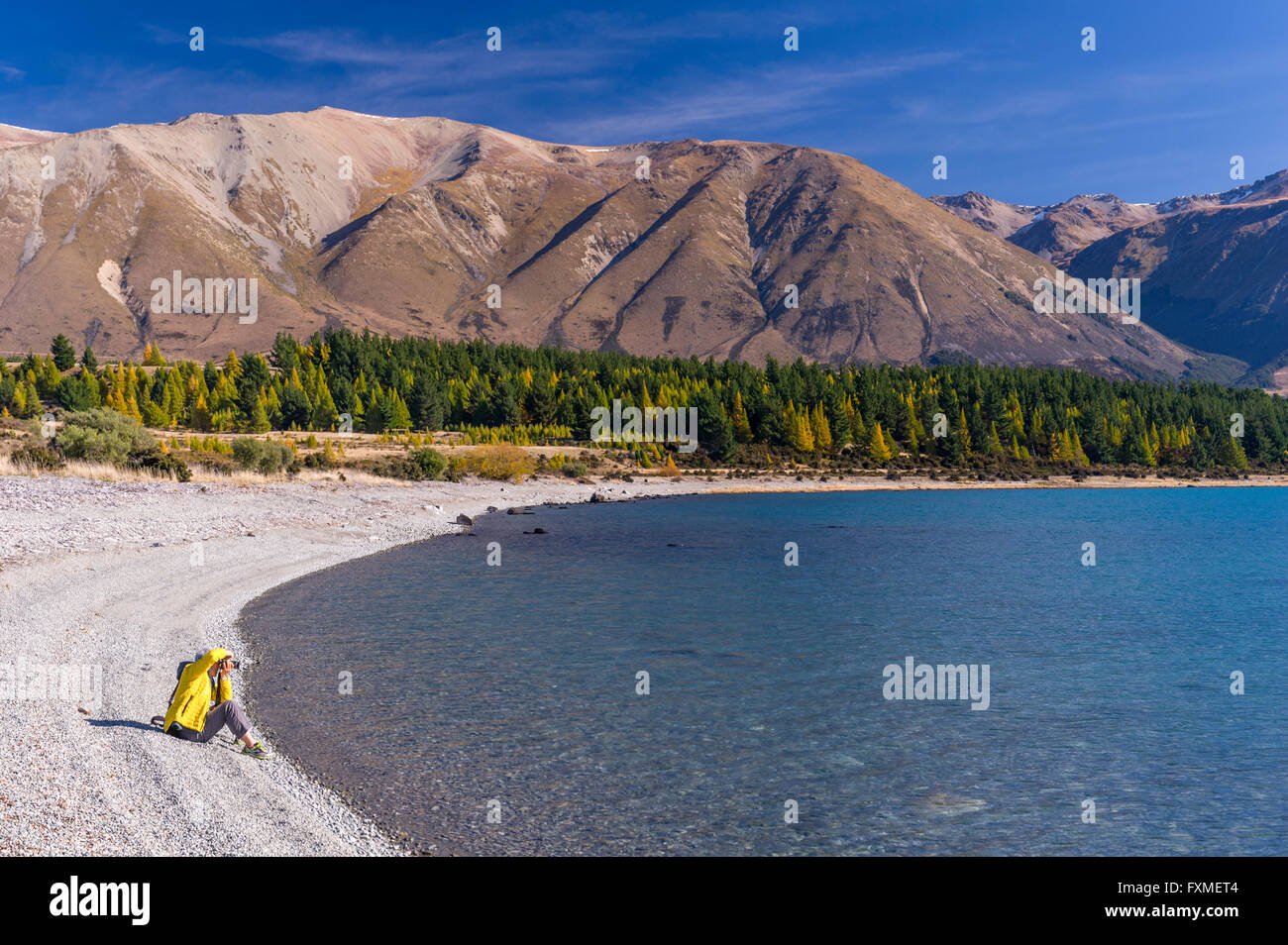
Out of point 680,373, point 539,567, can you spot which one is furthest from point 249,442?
point 680,373

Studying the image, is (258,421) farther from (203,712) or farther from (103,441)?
(203,712)

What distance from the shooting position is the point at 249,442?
72.1m

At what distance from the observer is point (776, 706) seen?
2097cm

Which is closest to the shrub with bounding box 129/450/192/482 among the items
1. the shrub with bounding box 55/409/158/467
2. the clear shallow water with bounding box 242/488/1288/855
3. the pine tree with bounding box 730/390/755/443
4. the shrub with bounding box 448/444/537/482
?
the shrub with bounding box 55/409/158/467

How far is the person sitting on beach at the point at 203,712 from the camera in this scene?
50.8 ft

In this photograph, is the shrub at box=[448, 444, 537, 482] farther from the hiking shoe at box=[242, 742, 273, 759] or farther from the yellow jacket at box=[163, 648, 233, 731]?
the hiking shoe at box=[242, 742, 273, 759]

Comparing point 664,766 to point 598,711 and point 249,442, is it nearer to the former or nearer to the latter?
point 598,711

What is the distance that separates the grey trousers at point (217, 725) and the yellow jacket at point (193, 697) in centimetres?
9

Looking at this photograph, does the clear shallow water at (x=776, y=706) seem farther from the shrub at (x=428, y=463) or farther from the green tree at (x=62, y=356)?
the green tree at (x=62, y=356)

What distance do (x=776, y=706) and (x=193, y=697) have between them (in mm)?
12151

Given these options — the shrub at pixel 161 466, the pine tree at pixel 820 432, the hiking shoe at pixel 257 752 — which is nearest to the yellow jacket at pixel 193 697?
the hiking shoe at pixel 257 752

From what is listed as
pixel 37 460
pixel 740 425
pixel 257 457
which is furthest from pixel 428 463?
pixel 740 425

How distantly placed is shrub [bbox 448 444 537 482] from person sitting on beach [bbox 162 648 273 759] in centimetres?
8406
